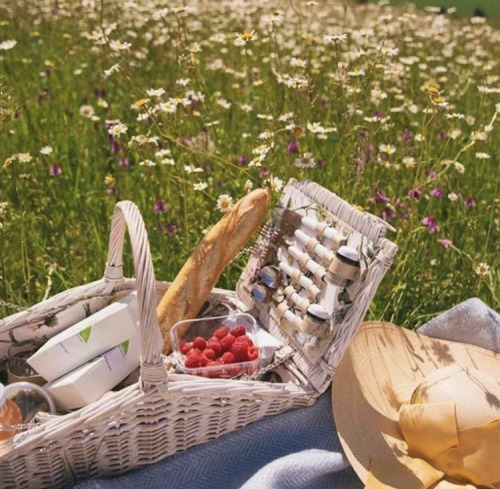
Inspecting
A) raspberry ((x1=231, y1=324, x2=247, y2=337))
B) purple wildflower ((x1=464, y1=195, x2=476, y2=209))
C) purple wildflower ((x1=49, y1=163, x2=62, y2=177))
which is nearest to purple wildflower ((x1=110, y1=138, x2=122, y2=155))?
purple wildflower ((x1=49, y1=163, x2=62, y2=177))

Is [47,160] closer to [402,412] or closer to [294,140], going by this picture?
[294,140]

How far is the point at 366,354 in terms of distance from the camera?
2012 mm

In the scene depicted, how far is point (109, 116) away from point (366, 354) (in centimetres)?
156

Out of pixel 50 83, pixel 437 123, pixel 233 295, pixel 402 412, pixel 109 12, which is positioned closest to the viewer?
pixel 402 412

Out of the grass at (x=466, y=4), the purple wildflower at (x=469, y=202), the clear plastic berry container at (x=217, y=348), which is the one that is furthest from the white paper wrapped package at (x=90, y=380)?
the grass at (x=466, y=4)

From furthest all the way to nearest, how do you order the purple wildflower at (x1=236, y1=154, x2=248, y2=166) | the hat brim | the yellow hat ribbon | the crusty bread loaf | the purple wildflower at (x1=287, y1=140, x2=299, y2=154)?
the purple wildflower at (x1=236, y1=154, x2=248, y2=166)
the purple wildflower at (x1=287, y1=140, x2=299, y2=154)
the crusty bread loaf
the hat brim
the yellow hat ribbon

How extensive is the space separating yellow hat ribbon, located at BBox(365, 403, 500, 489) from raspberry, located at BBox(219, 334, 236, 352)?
0.40 meters

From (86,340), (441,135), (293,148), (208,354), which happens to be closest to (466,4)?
(441,135)

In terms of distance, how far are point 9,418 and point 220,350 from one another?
0.48 m

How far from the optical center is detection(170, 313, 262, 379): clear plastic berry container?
186 centimetres

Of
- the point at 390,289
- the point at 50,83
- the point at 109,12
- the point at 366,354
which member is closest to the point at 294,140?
the point at 390,289

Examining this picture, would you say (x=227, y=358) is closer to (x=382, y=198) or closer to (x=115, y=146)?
(x=382, y=198)

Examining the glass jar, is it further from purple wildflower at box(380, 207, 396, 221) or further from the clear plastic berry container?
purple wildflower at box(380, 207, 396, 221)

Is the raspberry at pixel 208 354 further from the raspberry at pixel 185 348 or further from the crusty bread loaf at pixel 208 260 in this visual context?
the crusty bread loaf at pixel 208 260
